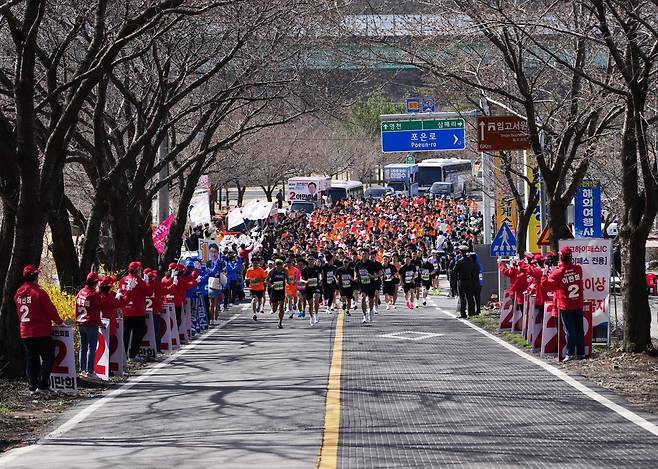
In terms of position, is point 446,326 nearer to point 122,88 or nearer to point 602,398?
point 122,88

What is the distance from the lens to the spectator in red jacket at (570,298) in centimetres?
1839

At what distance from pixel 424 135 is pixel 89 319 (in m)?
28.5

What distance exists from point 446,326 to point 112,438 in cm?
1576

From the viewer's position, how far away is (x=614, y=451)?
1082 cm

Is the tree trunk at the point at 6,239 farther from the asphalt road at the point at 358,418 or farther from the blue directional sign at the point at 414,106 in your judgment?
the blue directional sign at the point at 414,106

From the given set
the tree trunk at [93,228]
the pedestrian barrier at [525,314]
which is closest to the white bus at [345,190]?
the tree trunk at [93,228]

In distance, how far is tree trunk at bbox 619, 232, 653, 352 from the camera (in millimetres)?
18672

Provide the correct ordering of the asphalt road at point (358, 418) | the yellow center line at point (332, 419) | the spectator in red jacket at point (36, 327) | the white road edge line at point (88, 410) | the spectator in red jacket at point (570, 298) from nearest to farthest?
the yellow center line at point (332, 419) < the asphalt road at point (358, 418) < the white road edge line at point (88, 410) < the spectator in red jacket at point (36, 327) < the spectator in red jacket at point (570, 298)

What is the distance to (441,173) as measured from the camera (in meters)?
95.9

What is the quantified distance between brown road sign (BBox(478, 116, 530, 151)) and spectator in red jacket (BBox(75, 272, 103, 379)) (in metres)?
10.1

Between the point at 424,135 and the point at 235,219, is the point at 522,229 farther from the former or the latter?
the point at 235,219

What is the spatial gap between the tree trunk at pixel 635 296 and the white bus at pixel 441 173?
2978 inches

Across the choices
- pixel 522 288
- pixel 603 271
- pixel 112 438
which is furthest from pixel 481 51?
pixel 112 438

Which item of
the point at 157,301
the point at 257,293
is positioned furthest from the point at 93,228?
the point at 257,293
